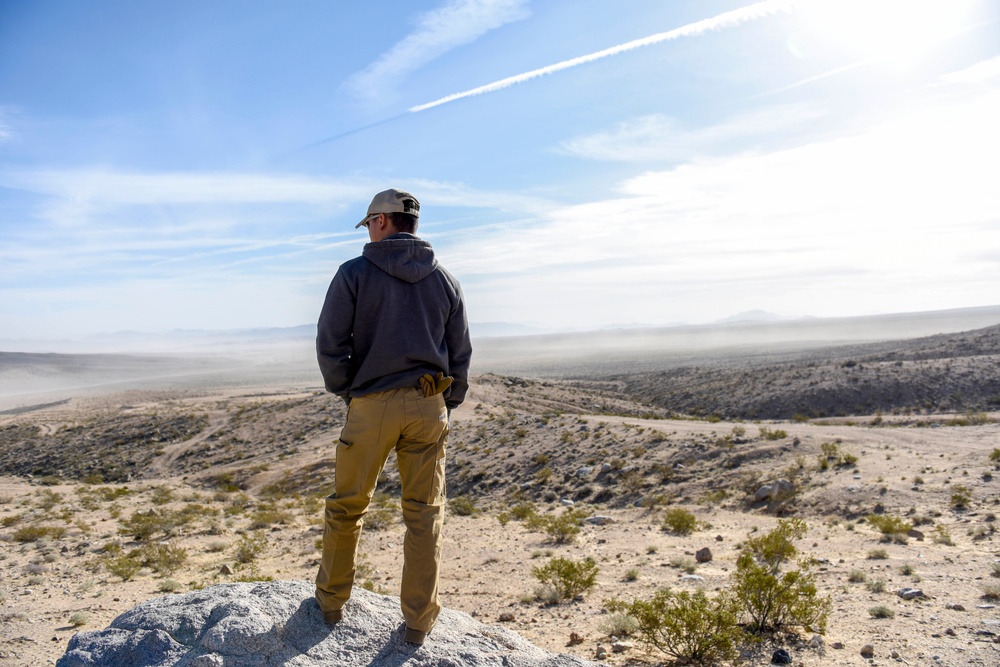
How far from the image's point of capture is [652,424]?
1908cm

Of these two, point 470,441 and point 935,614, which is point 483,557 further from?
point 470,441

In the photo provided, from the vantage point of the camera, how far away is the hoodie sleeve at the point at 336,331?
11.8 ft

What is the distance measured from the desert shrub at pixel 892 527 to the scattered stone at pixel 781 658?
15.5 ft

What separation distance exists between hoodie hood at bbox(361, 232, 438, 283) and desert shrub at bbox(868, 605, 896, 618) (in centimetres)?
468

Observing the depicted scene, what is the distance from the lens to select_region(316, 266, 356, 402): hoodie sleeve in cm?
359

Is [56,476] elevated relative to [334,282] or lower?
lower

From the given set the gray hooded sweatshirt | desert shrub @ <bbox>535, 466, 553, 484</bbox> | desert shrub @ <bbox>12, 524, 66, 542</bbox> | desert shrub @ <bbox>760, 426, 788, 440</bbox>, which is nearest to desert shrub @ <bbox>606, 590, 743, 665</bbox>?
the gray hooded sweatshirt

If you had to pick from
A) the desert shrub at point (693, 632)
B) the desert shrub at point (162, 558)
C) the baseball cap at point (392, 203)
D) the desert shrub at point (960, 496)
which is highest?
the baseball cap at point (392, 203)

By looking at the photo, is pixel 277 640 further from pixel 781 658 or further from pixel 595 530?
pixel 595 530

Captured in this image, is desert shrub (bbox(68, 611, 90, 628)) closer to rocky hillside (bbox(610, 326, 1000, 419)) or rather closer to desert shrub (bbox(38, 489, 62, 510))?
desert shrub (bbox(38, 489, 62, 510))

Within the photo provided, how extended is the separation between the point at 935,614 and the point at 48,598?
27.3ft

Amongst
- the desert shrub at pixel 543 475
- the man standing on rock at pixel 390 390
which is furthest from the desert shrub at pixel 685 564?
the desert shrub at pixel 543 475

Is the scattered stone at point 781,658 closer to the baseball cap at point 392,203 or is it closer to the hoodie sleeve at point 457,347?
the hoodie sleeve at point 457,347

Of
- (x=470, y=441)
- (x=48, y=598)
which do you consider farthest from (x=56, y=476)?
(x=48, y=598)
